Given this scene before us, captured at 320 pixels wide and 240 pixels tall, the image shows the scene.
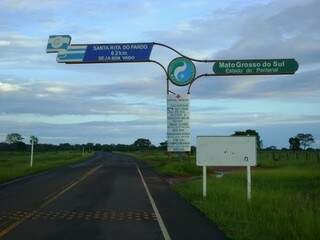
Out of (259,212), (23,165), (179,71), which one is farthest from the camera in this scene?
(23,165)

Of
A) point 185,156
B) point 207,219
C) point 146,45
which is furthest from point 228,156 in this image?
point 185,156

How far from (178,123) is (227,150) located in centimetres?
1742

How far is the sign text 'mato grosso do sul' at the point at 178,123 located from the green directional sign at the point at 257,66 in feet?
10.2

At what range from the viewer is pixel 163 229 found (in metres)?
13.8

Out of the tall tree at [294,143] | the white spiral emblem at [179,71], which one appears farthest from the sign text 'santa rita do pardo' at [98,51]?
the tall tree at [294,143]

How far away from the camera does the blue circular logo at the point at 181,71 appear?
127ft

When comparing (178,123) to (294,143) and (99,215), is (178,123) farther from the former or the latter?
(294,143)

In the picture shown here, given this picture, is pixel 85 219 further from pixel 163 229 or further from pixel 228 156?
pixel 228 156

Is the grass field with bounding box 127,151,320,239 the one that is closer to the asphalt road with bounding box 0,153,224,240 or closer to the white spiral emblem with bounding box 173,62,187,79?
the asphalt road with bounding box 0,153,224,240

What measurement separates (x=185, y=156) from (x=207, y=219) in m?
33.7

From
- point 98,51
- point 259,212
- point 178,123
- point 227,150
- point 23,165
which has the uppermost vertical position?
point 98,51

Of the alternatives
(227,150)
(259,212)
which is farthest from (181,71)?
(259,212)

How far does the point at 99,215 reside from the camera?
1653 cm

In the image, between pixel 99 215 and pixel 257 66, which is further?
pixel 257 66
